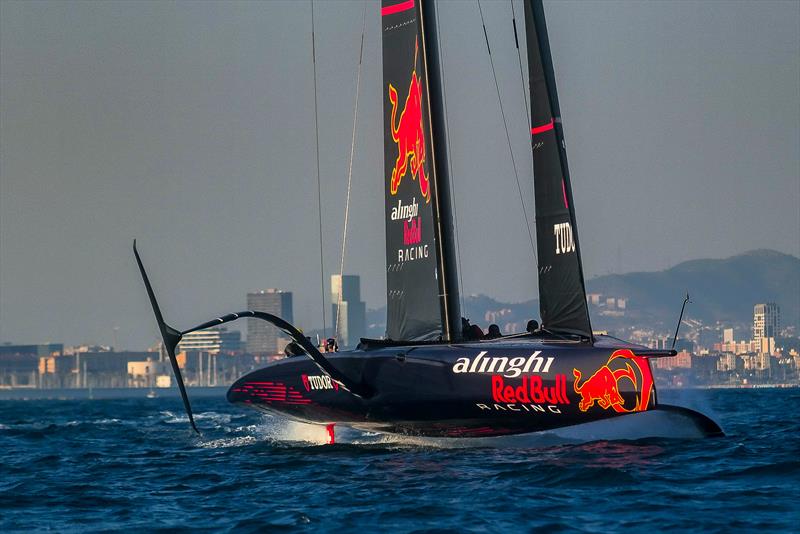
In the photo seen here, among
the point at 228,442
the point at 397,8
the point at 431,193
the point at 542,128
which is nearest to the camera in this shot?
the point at 542,128

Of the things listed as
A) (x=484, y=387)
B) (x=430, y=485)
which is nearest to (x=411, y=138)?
(x=484, y=387)

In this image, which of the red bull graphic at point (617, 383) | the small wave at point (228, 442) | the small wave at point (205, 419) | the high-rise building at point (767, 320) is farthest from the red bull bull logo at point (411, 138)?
the high-rise building at point (767, 320)

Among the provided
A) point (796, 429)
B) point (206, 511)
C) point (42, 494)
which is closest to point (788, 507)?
point (206, 511)

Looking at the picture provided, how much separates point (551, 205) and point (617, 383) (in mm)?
2535

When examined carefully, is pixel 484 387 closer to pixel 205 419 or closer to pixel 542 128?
pixel 542 128

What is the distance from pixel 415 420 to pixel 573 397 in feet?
8.02

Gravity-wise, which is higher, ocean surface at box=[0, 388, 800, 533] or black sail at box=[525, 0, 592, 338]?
black sail at box=[525, 0, 592, 338]

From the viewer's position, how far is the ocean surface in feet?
35.4

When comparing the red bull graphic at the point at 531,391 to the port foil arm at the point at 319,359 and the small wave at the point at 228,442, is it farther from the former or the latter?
the small wave at the point at 228,442

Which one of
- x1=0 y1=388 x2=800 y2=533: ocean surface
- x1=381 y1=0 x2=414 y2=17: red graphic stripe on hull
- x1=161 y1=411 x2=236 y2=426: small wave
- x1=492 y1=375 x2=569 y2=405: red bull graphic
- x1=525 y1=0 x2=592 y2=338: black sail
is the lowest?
x1=0 y1=388 x2=800 y2=533: ocean surface

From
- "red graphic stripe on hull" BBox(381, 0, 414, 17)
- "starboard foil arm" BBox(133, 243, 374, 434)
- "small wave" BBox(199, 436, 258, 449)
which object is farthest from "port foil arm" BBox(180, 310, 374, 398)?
"red graphic stripe on hull" BBox(381, 0, 414, 17)

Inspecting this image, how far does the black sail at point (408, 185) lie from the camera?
685 inches

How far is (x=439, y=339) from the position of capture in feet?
55.7

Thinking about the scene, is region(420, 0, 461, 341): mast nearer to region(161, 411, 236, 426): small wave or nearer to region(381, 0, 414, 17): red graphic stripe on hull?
region(381, 0, 414, 17): red graphic stripe on hull
